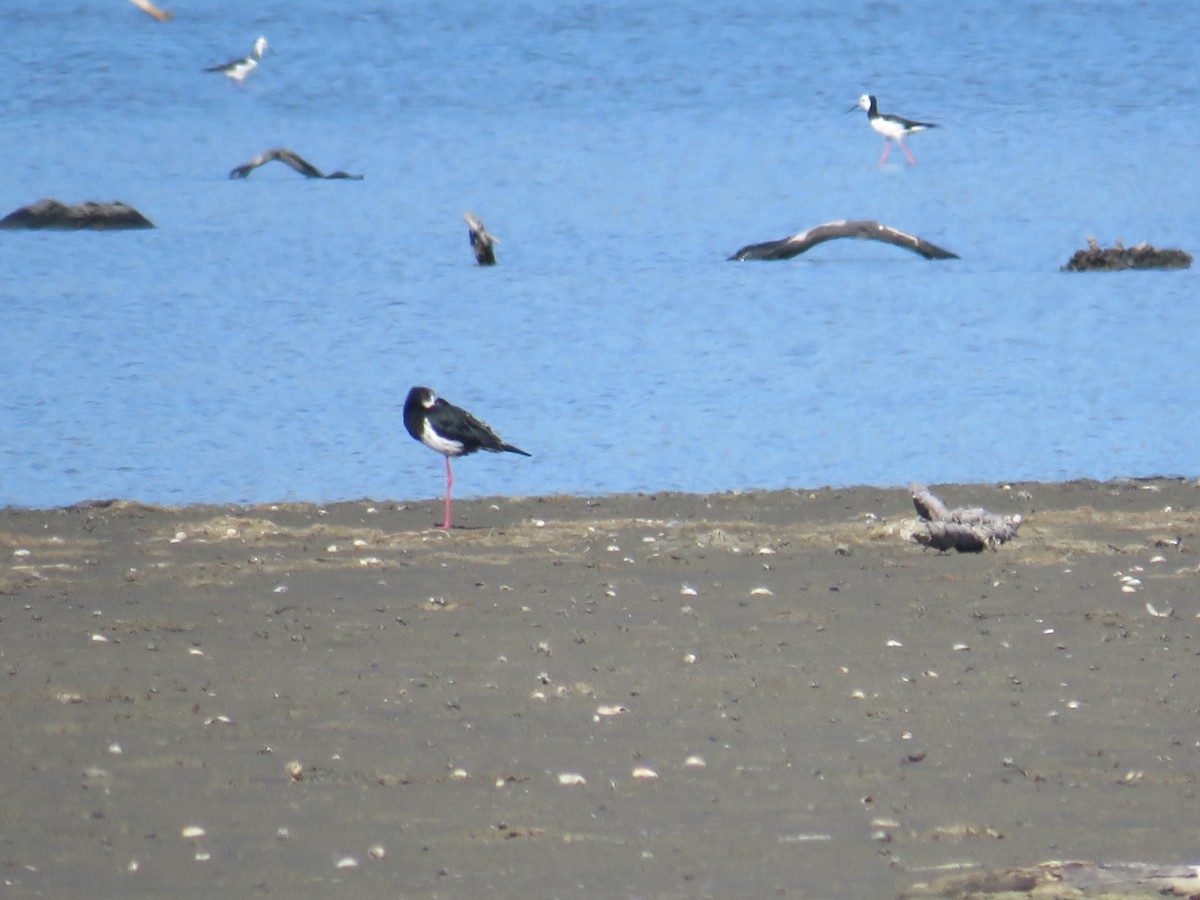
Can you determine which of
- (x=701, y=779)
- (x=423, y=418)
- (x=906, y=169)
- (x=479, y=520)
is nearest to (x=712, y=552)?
(x=479, y=520)

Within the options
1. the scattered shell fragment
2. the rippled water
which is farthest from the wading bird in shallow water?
the scattered shell fragment

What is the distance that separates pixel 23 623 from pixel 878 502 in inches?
199

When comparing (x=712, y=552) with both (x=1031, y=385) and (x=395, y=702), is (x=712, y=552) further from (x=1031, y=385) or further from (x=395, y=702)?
(x=1031, y=385)

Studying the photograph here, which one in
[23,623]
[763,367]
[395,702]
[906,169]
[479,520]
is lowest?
[906,169]

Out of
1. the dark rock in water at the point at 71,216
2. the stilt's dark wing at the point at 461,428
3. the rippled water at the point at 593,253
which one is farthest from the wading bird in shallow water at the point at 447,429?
the dark rock in water at the point at 71,216

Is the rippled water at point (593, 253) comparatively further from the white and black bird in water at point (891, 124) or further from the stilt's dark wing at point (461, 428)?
the white and black bird in water at point (891, 124)

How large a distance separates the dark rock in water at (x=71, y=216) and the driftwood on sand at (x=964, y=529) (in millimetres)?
21272

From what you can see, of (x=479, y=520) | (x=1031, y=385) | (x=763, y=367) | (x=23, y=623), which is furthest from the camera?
(x=763, y=367)

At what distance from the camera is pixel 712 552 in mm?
9148

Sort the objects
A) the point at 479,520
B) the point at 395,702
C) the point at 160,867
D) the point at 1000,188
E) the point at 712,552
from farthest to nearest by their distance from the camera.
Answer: the point at 1000,188, the point at 479,520, the point at 712,552, the point at 395,702, the point at 160,867

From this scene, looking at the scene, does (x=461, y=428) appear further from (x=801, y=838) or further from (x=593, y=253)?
(x=593, y=253)

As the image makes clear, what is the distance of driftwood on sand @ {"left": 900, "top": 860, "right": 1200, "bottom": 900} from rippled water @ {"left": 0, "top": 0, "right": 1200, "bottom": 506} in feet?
25.9

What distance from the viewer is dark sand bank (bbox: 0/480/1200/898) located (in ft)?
15.3

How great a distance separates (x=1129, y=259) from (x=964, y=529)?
1462cm
